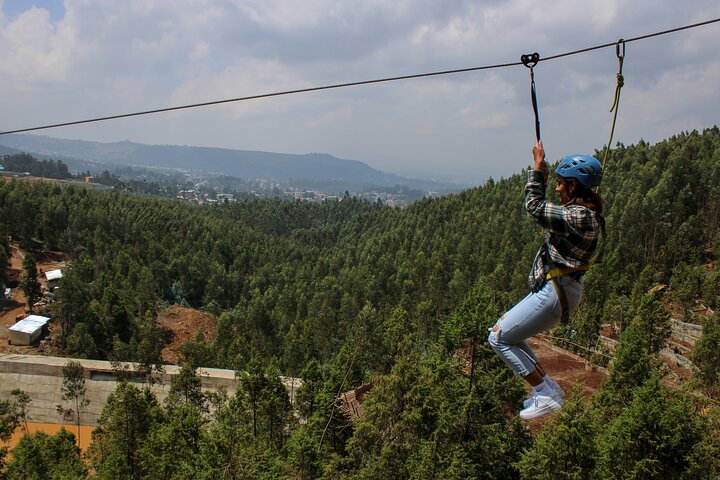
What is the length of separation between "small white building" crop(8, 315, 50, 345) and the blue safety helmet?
4552 cm

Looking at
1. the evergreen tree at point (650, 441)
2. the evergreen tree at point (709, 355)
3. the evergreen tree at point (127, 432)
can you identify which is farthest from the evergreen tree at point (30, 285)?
the evergreen tree at point (709, 355)

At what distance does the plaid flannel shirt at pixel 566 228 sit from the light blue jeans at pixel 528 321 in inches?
7.9

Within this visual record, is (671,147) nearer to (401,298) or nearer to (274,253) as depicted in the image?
(401,298)

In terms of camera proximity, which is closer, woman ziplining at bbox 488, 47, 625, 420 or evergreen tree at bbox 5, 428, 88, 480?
woman ziplining at bbox 488, 47, 625, 420

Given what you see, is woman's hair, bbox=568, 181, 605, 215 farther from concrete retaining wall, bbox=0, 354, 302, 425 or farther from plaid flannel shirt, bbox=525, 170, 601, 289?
concrete retaining wall, bbox=0, 354, 302, 425

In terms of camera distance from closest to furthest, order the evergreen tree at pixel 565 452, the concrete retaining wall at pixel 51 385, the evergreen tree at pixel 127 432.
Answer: the evergreen tree at pixel 565 452 → the evergreen tree at pixel 127 432 → the concrete retaining wall at pixel 51 385

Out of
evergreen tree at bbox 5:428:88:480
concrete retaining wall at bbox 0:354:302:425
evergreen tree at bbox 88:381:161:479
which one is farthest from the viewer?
concrete retaining wall at bbox 0:354:302:425

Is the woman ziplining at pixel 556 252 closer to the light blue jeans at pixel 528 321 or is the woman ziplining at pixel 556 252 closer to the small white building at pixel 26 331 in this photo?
the light blue jeans at pixel 528 321

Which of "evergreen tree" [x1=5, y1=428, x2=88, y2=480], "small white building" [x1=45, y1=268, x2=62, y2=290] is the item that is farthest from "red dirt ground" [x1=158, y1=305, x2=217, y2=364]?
"evergreen tree" [x1=5, y1=428, x2=88, y2=480]

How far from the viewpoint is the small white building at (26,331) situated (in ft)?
125

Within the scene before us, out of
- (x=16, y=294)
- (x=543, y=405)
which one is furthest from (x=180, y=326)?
(x=543, y=405)

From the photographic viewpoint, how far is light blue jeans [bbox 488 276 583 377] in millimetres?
3703

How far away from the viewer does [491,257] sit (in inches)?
1750

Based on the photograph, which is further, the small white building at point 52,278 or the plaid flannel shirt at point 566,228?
the small white building at point 52,278
